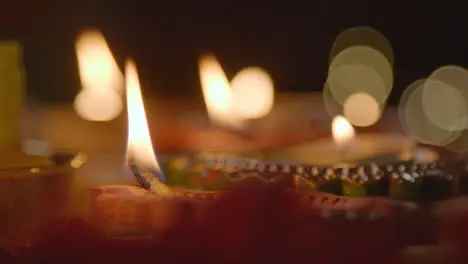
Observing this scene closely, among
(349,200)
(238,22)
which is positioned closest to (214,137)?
(349,200)

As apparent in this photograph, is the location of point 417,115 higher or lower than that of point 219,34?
lower

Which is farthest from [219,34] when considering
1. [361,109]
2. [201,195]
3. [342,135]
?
[201,195]

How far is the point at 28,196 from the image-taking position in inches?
16.8

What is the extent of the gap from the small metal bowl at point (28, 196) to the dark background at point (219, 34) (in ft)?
4.17

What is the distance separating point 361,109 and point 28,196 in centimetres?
151

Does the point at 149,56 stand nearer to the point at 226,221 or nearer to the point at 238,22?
the point at 238,22

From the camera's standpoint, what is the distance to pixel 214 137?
1005 millimetres

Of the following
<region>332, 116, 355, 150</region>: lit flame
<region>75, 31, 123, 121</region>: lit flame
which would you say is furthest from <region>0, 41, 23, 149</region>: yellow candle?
<region>75, 31, 123, 121</region>: lit flame

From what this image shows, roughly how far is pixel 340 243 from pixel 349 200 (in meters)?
0.06

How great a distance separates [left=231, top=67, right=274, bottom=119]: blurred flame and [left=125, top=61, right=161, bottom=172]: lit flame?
0.95m

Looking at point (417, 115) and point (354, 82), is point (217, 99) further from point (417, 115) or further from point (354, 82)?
point (354, 82)

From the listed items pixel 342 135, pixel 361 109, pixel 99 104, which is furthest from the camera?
pixel 361 109

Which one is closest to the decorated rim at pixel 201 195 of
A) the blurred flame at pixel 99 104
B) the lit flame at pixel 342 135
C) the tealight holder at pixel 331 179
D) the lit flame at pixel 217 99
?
the tealight holder at pixel 331 179

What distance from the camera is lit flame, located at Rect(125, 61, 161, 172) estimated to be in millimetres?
473
